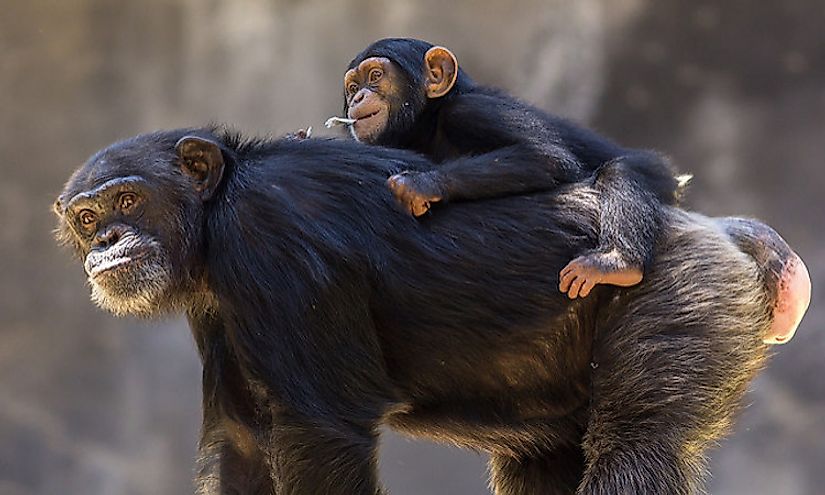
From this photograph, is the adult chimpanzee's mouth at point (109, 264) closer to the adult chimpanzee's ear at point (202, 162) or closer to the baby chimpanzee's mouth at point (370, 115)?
the adult chimpanzee's ear at point (202, 162)

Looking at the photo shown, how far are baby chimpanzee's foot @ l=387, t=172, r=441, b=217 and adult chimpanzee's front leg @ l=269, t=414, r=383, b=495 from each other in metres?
0.80

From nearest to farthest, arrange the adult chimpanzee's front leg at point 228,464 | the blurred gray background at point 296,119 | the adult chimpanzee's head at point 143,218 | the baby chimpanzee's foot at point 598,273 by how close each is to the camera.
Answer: the baby chimpanzee's foot at point 598,273 → the adult chimpanzee's head at point 143,218 → the adult chimpanzee's front leg at point 228,464 → the blurred gray background at point 296,119

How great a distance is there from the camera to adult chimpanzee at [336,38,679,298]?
3.75 meters

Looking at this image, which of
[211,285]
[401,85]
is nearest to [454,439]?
[211,285]

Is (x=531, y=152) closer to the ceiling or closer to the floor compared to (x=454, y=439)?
closer to the ceiling

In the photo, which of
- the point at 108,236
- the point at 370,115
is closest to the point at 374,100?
the point at 370,115

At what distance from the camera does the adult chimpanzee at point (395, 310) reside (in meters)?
3.60

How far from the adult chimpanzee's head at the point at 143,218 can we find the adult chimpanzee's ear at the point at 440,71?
3.31 feet

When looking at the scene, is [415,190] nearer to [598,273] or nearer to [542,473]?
[598,273]

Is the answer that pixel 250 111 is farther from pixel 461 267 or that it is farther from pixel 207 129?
pixel 461 267

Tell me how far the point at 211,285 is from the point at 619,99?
563 cm

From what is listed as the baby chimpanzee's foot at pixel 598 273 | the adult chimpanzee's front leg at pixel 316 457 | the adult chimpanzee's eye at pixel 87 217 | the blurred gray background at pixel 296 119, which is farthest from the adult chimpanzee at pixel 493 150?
the blurred gray background at pixel 296 119

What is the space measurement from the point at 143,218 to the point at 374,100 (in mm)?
1123

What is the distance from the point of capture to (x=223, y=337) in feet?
13.7
